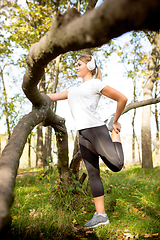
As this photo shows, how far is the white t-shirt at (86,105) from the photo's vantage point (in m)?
2.41

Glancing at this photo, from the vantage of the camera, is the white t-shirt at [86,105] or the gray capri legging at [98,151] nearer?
the gray capri legging at [98,151]

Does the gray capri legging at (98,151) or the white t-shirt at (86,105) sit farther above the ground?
the white t-shirt at (86,105)

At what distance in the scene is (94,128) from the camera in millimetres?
2408

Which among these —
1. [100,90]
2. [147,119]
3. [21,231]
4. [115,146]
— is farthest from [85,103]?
[147,119]

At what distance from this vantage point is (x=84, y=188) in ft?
11.8

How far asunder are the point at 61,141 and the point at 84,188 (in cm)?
105

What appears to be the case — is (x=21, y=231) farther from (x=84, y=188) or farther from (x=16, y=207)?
(x=84, y=188)

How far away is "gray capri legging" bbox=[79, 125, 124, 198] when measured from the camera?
90.3 inches

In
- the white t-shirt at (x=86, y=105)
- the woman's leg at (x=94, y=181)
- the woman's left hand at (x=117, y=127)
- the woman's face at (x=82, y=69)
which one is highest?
the woman's face at (x=82, y=69)

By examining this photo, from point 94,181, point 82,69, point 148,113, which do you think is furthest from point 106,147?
point 148,113

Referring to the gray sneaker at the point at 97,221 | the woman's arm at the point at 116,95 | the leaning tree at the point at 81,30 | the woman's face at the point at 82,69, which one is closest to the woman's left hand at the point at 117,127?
the woman's arm at the point at 116,95

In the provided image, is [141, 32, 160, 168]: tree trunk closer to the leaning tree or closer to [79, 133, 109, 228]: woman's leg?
[79, 133, 109, 228]: woman's leg

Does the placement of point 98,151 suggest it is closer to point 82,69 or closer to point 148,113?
point 82,69

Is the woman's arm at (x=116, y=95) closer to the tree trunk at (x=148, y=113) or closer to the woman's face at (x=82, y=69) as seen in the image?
the woman's face at (x=82, y=69)
